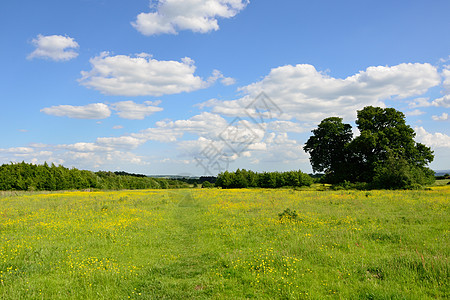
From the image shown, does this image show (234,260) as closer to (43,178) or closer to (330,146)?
(330,146)

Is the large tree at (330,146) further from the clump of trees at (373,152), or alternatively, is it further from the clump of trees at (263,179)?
the clump of trees at (263,179)

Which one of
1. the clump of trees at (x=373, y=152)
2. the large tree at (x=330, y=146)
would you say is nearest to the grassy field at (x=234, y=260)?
the clump of trees at (x=373, y=152)

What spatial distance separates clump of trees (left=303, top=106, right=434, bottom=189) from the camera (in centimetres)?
3638

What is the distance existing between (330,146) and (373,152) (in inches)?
289

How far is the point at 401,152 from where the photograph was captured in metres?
39.8

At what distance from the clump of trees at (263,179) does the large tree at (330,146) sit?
15.1 m

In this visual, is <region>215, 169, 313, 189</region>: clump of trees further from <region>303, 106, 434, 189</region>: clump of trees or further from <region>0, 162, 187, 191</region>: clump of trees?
<region>0, 162, 187, 191</region>: clump of trees

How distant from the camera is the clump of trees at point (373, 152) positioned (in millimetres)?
36375

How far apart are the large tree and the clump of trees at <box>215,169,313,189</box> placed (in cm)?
1514

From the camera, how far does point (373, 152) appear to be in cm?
4378

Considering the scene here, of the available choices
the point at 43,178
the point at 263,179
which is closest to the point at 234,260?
the point at 263,179

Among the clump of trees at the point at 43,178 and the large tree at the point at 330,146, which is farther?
the clump of trees at the point at 43,178

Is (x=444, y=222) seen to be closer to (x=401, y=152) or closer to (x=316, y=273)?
(x=316, y=273)

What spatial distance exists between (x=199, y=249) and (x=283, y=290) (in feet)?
15.7
